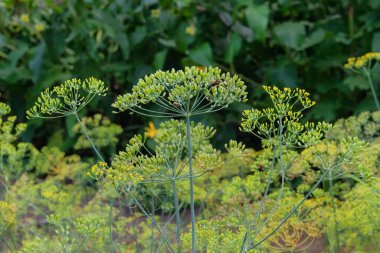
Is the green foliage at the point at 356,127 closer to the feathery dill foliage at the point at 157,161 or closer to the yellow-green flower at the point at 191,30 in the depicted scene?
the feathery dill foliage at the point at 157,161

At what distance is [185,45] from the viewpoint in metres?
4.64

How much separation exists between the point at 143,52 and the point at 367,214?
2792 millimetres

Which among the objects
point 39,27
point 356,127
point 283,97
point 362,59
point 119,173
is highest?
point 39,27

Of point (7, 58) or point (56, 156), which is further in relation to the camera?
point (7, 58)

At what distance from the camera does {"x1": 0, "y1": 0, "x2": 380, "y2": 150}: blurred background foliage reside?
454 cm

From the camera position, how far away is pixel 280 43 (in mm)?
4621

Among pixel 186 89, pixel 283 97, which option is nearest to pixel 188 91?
pixel 186 89

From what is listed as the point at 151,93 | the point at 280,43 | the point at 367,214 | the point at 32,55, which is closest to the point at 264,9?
the point at 280,43

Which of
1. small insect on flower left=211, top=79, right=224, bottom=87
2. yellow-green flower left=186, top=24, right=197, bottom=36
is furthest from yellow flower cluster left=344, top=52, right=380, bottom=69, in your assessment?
yellow-green flower left=186, top=24, right=197, bottom=36

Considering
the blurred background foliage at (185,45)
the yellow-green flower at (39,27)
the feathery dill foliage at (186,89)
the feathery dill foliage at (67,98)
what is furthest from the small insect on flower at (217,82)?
the yellow-green flower at (39,27)

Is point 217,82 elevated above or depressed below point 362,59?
below

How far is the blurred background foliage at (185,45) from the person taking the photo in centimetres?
454

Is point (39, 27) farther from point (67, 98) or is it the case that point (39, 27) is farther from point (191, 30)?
point (67, 98)

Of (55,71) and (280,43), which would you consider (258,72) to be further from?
(55,71)
